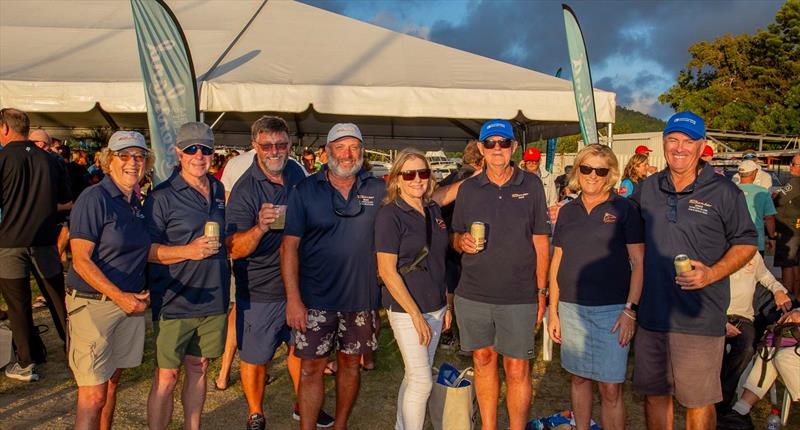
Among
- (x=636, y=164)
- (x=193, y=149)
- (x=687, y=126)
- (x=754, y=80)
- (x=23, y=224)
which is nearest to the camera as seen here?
(x=687, y=126)

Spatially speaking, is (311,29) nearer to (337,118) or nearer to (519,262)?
(337,118)

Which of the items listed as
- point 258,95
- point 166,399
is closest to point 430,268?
point 166,399

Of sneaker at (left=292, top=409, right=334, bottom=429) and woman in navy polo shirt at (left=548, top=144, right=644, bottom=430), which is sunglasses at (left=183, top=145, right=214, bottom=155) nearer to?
sneaker at (left=292, top=409, right=334, bottom=429)

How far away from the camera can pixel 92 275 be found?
108 inches

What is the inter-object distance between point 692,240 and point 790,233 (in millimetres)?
5633

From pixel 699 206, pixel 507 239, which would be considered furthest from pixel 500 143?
pixel 699 206

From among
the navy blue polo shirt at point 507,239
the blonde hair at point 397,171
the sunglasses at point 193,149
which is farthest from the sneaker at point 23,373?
the navy blue polo shirt at point 507,239

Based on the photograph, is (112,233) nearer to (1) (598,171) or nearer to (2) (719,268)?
(1) (598,171)

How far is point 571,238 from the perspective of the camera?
10.5 ft

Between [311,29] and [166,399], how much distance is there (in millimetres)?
6703

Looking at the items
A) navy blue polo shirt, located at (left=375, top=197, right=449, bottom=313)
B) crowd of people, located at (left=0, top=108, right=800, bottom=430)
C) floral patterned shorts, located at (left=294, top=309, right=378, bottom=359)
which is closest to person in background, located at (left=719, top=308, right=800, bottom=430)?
crowd of people, located at (left=0, top=108, right=800, bottom=430)

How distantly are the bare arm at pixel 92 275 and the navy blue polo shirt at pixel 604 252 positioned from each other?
2426 millimetres

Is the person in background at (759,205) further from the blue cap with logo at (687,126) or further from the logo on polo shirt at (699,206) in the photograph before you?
the logo on polo shirt at (699,206)

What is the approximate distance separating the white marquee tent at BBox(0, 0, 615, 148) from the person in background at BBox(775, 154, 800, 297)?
109 inches
